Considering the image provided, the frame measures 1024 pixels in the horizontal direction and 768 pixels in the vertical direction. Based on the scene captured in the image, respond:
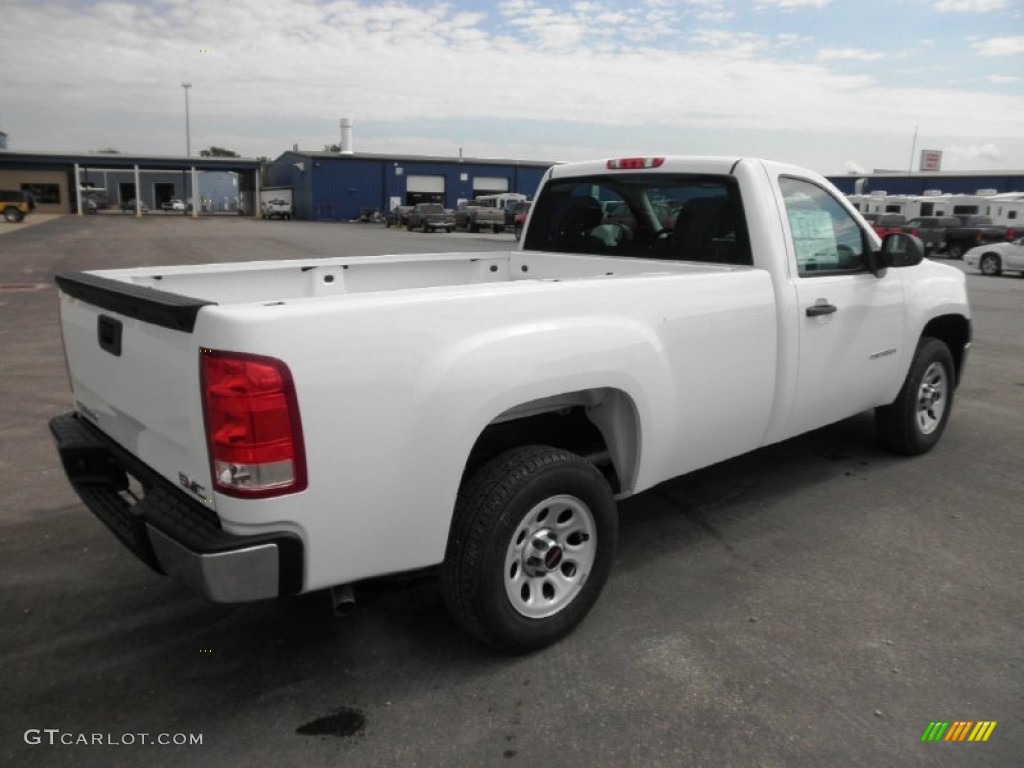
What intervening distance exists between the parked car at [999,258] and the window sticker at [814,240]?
2132 cm

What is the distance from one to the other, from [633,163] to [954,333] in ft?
9.11

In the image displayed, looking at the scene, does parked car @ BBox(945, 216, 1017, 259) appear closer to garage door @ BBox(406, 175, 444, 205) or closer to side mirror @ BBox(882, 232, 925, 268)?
side mirror @ BBox(882, 232, 925, 268)

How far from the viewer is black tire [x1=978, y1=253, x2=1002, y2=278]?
22.4 m

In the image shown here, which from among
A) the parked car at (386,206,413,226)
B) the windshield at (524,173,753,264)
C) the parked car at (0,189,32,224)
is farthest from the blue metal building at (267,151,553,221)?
the windshield at (524,173,753,264)

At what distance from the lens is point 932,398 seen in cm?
537

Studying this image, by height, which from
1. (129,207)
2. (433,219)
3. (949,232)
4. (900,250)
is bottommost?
(129,207)

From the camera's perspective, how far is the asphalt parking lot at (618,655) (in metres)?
2.53

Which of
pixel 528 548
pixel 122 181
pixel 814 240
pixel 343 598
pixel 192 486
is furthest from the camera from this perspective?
pixel 122 181

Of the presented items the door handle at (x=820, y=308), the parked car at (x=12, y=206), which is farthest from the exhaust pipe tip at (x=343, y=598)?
the parked car at (x=12, y=206)

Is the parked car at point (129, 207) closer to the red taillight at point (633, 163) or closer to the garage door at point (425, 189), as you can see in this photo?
the garage door at point (425, 189)

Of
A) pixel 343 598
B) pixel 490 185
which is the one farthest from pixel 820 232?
pixel 490 185

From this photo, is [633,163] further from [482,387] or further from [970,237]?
[970,237]

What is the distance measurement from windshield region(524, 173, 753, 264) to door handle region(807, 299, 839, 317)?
1.35 ft

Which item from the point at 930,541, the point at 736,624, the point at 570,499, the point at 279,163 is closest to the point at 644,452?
the point at 570,499
